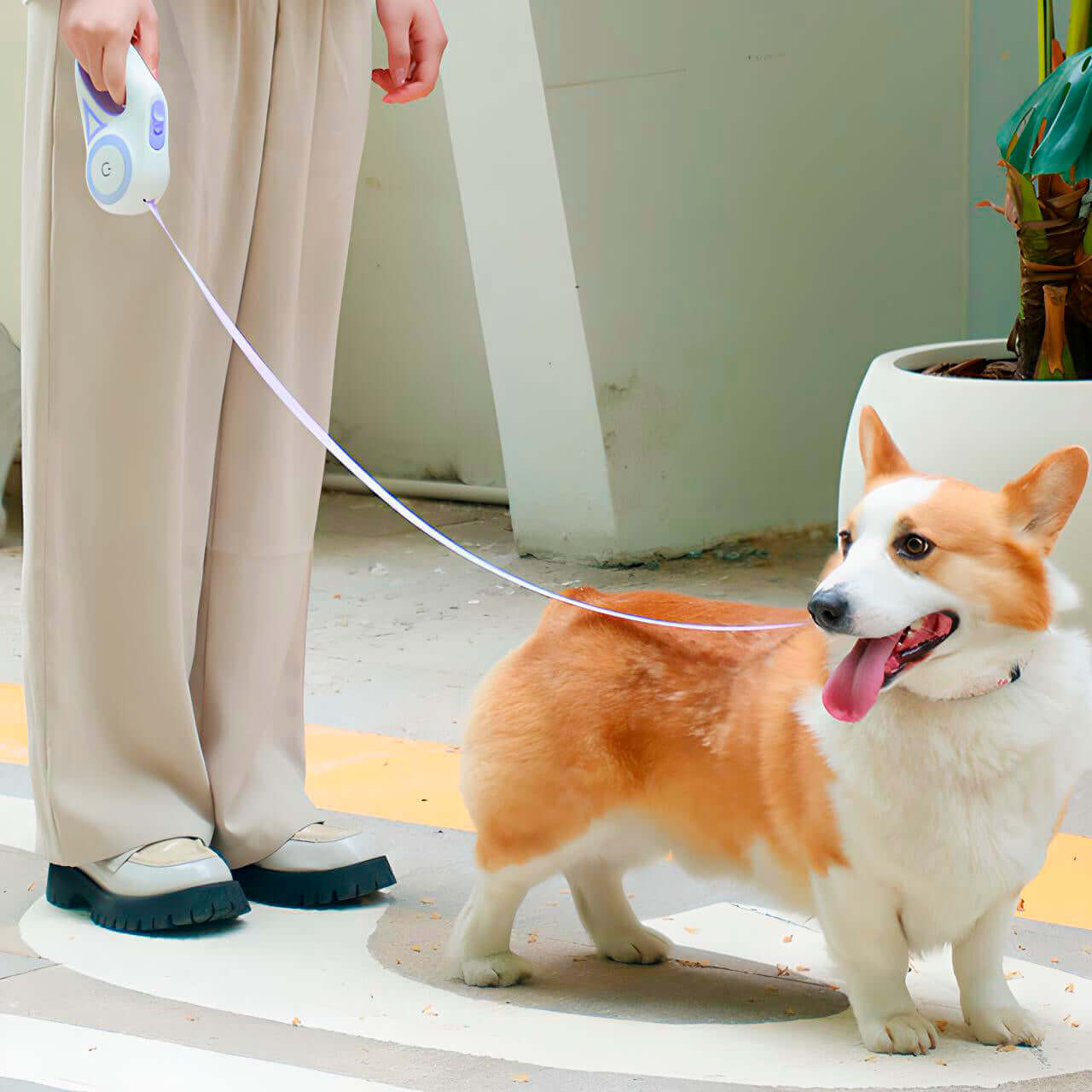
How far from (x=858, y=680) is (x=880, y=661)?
27mm

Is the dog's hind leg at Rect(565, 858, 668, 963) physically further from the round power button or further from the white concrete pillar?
the white concrete pillar

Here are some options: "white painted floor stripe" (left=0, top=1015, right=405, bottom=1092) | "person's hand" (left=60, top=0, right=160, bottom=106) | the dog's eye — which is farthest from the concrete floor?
"person's hand" (left=60, top=0, right=160, bottom=106)

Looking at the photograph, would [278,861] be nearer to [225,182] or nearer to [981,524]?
[225,182]

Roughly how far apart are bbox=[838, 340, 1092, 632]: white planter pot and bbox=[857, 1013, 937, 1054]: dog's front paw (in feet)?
4.30

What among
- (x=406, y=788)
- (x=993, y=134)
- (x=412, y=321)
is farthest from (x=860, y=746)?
(x=412, y=321)

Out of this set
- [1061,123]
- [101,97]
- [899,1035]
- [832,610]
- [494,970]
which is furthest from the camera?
[1061,123]

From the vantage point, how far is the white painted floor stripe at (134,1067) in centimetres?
145

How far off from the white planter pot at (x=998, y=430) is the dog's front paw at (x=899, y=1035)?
1310 mm

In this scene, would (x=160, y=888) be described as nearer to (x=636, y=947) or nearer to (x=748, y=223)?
(x=636, y=947)

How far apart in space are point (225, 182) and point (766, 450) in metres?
2.56

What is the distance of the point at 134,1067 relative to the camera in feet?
4.87

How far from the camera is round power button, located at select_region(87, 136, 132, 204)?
162cm

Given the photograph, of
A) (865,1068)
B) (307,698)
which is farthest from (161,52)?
(307,698)

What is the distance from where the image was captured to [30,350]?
182 centimetres
